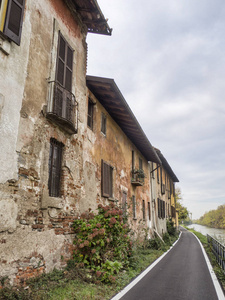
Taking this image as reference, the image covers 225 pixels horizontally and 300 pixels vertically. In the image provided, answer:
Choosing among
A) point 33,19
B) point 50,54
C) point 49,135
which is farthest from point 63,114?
point 33,19

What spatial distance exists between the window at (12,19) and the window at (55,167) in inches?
106

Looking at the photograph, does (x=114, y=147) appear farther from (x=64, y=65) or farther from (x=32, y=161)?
(x=32, y=161)

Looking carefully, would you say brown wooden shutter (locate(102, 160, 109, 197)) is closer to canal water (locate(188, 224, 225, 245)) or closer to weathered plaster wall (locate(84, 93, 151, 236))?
weathered plaster wall (locate(84, 93, 151, 236))

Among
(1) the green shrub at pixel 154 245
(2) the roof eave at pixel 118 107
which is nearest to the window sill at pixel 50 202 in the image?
(2) the roof eave at pixel 118 107

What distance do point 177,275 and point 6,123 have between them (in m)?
6.61

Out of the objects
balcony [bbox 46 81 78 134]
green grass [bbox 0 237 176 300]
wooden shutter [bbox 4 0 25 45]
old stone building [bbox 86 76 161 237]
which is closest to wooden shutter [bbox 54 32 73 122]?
balcony [bbox 46 81 78 134]

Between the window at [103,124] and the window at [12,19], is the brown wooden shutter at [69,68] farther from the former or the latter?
the window at [103,124]

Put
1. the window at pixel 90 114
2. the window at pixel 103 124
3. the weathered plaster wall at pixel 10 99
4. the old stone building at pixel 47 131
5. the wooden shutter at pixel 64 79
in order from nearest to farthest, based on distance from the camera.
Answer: the weathered plaster wall at pixel 10 99 < the old stone building at pixel 47 131 < the wooden shutter at pixel 64 79 < the window at pixel 90 114 < the window at pixel 103 124

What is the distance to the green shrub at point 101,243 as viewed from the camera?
22.1ft

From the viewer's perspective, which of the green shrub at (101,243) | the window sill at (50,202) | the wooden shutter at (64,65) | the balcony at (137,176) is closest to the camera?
the window sill at (50,202)

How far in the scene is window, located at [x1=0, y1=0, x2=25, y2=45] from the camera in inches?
214

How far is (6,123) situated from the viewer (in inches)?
202

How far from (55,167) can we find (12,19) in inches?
146

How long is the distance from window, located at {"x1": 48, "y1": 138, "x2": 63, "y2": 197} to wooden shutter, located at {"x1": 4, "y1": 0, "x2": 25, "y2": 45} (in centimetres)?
267
